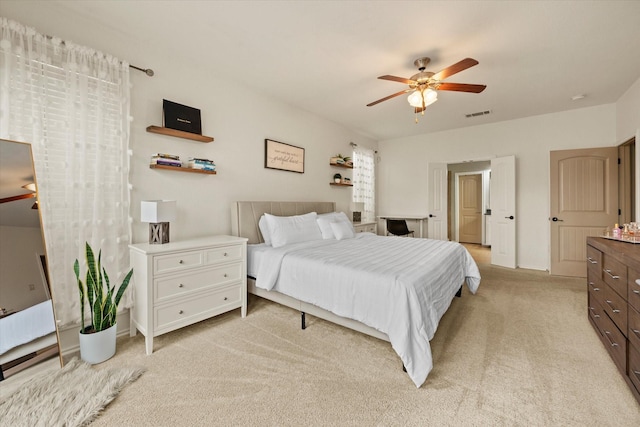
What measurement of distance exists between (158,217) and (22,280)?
854 millimetres

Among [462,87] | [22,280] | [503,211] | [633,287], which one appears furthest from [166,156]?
[503,211]

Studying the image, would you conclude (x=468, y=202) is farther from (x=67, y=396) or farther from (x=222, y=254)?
(x=67, y=396)

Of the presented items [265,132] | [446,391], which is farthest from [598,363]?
[265,132]

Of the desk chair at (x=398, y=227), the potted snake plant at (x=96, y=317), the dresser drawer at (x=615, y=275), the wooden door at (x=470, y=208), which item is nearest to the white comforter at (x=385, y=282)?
the dresser drawer at (x=615, y=275)

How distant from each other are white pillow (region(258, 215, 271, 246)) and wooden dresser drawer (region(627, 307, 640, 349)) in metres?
2.96

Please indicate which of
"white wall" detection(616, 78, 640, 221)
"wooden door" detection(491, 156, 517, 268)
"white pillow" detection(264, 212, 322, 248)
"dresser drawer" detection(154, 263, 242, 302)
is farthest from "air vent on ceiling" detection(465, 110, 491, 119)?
"dresser drawer" detection(154, 263, 242, 302)

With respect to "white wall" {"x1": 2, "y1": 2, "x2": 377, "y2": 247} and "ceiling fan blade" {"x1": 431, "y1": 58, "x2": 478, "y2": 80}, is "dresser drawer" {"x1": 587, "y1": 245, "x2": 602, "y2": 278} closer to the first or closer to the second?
"ceiling fan blade" {"x1": 431, "y1": 58, "x2": 478, "y2": 80}

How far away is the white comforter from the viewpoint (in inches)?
66.1

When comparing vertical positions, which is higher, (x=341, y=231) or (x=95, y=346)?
(x=341, y=231)

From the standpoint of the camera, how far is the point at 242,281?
2.63 meters

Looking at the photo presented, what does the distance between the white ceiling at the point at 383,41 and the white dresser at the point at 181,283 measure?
185 centimetres

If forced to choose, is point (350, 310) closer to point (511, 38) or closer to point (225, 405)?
point (225, 405)

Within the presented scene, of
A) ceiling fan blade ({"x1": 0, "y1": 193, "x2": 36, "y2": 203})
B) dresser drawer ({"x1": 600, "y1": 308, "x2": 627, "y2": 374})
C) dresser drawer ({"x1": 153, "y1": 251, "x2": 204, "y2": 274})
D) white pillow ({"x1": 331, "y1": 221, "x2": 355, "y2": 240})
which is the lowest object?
dresser drawer ({"x1": 600, "y1": 308, "x2": 627, "y2": 374})

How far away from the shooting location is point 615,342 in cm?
182
